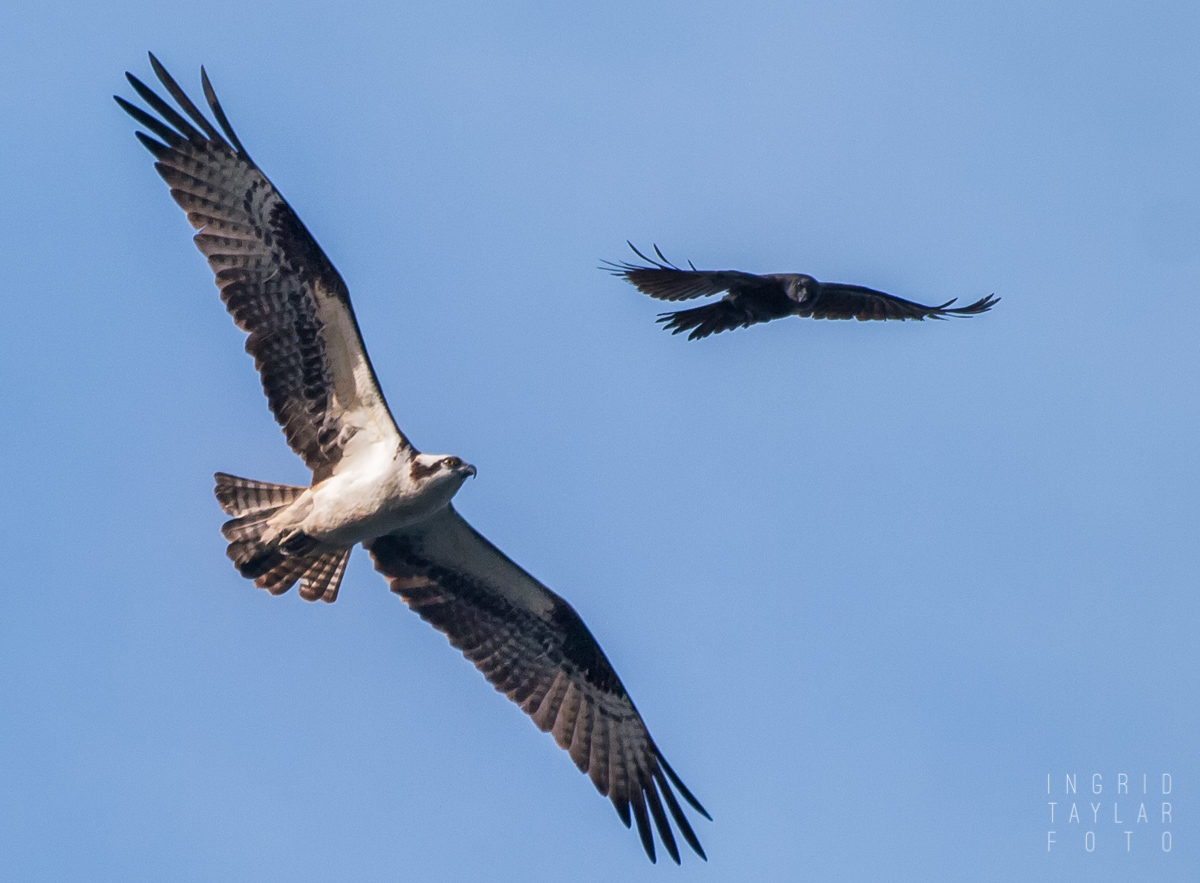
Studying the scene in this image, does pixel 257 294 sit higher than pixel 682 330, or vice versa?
pixel 682 330

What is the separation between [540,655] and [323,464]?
2.75m

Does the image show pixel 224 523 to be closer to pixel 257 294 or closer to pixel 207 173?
pixel 257 294

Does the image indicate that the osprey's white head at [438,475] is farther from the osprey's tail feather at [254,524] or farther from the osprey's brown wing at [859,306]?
the osprey's brown wing at [859,306]

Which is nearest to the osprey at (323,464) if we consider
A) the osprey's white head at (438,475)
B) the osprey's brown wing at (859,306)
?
the osprey's white head at (438,475)

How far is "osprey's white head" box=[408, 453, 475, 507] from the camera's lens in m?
14.2

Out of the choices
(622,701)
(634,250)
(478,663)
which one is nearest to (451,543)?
(478,663)

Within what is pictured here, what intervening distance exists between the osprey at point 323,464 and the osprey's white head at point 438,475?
1 cm

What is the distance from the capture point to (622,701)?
16.2m

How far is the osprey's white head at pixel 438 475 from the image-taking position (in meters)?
14.2

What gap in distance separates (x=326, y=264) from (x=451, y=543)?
2.75 meters

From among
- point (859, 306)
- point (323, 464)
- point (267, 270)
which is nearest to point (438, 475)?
point (323, 464)

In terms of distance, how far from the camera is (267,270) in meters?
14.7

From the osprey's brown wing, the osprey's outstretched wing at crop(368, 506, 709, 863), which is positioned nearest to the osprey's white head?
the osprey's outstretched wing at crop(368, 506, 709, 863)

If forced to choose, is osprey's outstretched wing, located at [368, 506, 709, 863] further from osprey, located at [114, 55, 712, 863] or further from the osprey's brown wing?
the osprey's brown wing
